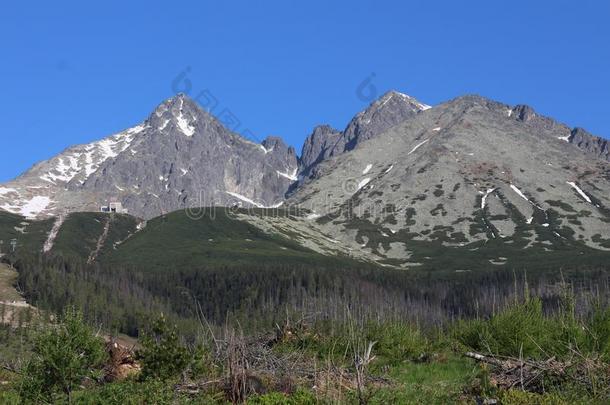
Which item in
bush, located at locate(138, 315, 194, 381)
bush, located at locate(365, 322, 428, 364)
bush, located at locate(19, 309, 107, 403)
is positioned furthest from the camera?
bush, located at locate(365, 322, 428, 364)

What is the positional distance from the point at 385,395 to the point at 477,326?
42.4ft

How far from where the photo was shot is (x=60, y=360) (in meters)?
21.7

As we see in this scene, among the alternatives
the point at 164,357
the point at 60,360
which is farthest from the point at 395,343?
the point at 60,360

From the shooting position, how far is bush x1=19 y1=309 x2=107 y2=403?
2094 cm

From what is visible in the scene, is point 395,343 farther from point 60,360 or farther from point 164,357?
point 60,360

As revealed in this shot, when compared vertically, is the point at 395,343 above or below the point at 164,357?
above

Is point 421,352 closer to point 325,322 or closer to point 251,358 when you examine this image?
point 325,322

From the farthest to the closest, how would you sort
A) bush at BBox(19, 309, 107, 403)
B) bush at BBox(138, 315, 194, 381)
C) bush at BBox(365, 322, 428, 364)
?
1. bush at BBox(365, 322, 428, 364)
2. bush at BBox(138, 315, 194, 381)
3. bush at BBox(19, 309, 107, 403)

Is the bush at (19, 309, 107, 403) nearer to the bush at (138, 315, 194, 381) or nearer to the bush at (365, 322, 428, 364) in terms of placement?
the bush at (138, 315, 194, 381)

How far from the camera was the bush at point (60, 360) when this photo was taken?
2094 centimetres

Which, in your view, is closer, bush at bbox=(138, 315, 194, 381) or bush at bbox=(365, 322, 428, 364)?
bush at bbox=(138, 315, 194, 381)

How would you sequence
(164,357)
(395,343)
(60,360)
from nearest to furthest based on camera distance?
(60,360)
(164,357)
(395,343)

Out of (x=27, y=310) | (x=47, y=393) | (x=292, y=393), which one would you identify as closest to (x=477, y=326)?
(x=292, y=393)

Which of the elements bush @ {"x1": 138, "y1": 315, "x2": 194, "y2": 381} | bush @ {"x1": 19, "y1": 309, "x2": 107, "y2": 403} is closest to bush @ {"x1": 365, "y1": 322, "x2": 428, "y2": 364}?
bush @ {"x1": 138, "y1": 315, "x2": 194, "y2": 381}
